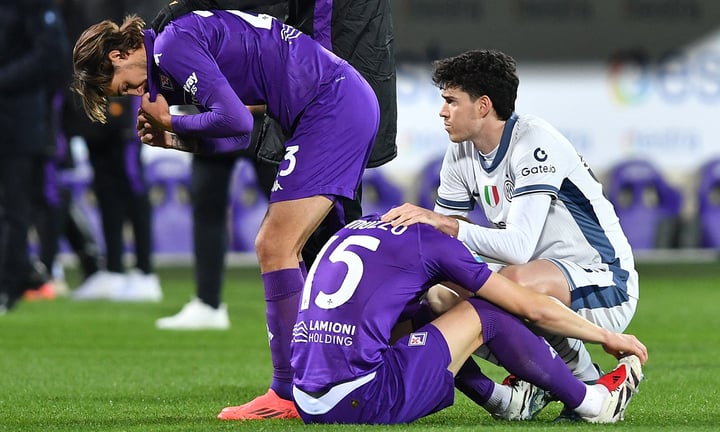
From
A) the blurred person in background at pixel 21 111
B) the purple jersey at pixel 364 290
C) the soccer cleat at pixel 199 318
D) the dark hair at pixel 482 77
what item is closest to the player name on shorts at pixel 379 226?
the purple jersey at pixel 364 290

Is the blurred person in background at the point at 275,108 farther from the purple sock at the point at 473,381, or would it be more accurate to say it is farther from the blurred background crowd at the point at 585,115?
the blurred background crowd at the point at 585,115

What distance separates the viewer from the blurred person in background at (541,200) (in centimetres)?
467

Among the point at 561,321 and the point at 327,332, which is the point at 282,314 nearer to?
the point at 327,332

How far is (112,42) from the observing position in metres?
4.66

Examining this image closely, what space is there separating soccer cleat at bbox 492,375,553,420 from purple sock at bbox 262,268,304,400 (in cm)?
73

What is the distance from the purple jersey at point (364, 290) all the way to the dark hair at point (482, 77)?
0.69 metres

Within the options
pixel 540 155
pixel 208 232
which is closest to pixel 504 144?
pixel 540 155

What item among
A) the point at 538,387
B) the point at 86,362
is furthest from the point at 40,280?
the point at 538,387

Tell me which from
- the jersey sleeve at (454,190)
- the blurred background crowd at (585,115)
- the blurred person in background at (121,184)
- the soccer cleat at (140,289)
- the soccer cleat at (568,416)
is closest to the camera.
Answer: the soccer cleat at (568,416)

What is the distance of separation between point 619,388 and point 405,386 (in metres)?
0.71

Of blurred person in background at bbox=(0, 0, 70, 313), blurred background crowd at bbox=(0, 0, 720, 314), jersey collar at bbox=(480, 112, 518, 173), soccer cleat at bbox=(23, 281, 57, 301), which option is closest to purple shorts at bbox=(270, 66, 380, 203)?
jersey collar at bbox=(480, 112, 518, 173)

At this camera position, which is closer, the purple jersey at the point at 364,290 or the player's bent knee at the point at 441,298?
the purple jersey at the point at 364,290

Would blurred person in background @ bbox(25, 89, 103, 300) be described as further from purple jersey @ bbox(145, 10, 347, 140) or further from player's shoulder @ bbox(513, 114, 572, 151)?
player's shoulder @ bbox(513, 114, 572, 151)

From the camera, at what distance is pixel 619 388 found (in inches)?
174
